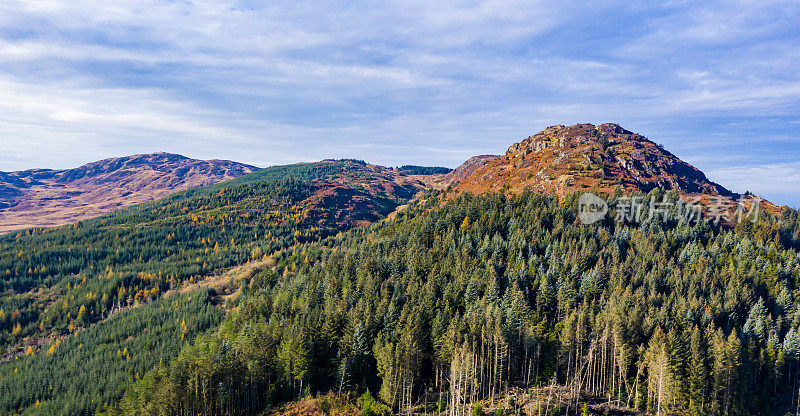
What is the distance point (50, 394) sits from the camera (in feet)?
387

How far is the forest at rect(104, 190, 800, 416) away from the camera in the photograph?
216ft

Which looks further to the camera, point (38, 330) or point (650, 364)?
point (38, 330)

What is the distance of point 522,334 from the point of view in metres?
76.1

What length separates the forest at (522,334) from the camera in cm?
6588

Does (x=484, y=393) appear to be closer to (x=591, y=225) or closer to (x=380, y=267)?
(x=380, y=267)

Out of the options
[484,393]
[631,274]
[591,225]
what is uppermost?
[591,225]

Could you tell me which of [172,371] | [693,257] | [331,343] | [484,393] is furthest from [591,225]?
[172,371]

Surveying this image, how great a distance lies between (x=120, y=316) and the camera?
175 m

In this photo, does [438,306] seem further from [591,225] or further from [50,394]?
[50,394]

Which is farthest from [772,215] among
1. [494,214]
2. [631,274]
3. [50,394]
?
[50,394]

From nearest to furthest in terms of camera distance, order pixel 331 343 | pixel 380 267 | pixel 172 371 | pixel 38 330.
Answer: pixel 172 371, pixel 331 343, pixel 380 267, pixel 38 330

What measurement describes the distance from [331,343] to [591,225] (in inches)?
4280

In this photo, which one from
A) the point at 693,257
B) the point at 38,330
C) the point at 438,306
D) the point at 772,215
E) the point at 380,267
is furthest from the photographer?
the point at 38,330

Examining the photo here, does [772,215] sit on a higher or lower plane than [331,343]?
higher
